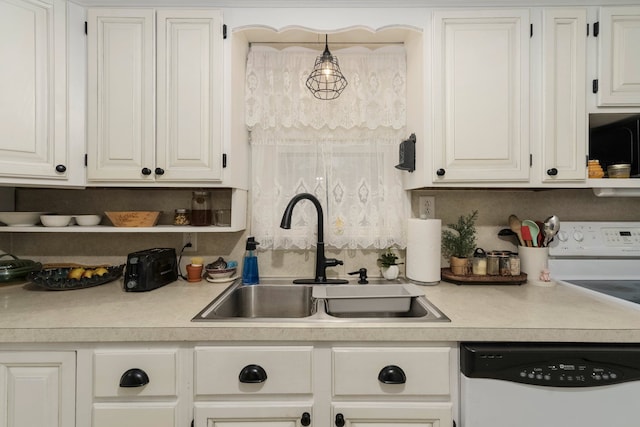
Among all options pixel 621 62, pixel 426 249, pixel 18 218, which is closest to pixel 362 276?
pixel 426 249

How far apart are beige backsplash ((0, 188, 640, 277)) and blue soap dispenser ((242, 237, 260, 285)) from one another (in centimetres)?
12

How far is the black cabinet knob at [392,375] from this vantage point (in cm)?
96

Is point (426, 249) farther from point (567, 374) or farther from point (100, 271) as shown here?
point (100, 271)

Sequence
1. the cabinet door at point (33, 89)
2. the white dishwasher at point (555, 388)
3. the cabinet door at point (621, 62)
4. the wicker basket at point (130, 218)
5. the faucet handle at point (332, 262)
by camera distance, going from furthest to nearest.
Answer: the faucet handle at point (332, 262) → the wicker basket at point (130, 218) → the cabinet door at point (621, 62) → the cabinet door at point (33, 89) → the white dishwasher at point (555, 388)

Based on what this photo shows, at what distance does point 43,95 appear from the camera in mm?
1288

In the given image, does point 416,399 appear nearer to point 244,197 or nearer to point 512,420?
point 512,420

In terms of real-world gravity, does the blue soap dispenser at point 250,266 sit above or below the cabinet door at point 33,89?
below

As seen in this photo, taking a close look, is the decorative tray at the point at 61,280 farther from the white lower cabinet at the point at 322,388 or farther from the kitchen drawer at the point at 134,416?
the white lower cabinet at the point at 322,388

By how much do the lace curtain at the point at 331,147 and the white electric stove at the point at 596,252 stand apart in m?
0.80

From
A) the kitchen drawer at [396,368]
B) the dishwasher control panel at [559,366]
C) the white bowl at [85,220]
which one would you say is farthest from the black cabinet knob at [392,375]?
the white bowl at [85,220]

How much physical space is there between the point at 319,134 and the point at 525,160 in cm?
98

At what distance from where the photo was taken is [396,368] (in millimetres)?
979

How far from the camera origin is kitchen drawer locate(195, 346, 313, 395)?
0.98 m

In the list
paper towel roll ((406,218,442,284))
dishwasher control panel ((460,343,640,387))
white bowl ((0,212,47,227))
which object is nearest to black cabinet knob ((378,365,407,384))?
dishwasher control panel ((460,343,640,387))
